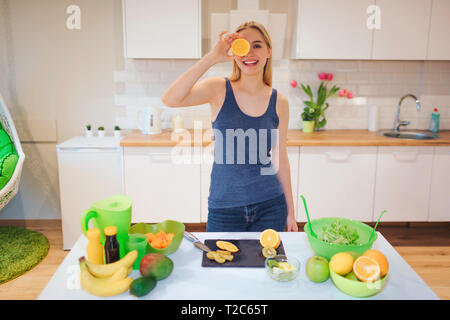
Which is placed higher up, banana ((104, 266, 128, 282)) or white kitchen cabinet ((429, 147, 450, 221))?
banana ((104, 266, 128, 282))

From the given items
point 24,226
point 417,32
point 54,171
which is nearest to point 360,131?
point 417,32

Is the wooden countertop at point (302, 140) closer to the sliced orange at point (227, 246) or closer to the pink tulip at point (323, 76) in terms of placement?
the pink tulip at point (323, 76)

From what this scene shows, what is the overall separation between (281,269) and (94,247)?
525mm

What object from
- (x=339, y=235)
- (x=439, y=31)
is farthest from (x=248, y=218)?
(x=439, y=31)

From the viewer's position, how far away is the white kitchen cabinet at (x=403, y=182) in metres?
2.98

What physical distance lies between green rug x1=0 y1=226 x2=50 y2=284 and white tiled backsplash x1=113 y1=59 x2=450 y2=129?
1.21 metres

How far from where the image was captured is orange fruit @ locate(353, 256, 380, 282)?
0.98m

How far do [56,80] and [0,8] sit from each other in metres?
0.70

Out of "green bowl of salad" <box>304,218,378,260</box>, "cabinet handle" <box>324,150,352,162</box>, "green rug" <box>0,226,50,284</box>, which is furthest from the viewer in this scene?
"cabinet handle" <box>324,150,352,162</box>

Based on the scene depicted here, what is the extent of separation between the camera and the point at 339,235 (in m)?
1.16

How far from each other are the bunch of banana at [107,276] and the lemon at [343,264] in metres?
0.55

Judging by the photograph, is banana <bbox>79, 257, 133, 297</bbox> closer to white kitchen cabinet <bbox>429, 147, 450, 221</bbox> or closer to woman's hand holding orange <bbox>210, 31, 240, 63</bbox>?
woman's hand holding orange <bbox>210, 31, 240, 63</bbox>

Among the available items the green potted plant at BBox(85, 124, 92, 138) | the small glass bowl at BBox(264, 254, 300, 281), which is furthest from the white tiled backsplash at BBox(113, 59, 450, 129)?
the small glass bowl at BBox(264, 254, 300, 281)

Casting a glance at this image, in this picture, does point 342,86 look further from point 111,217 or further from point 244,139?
point 111,217
